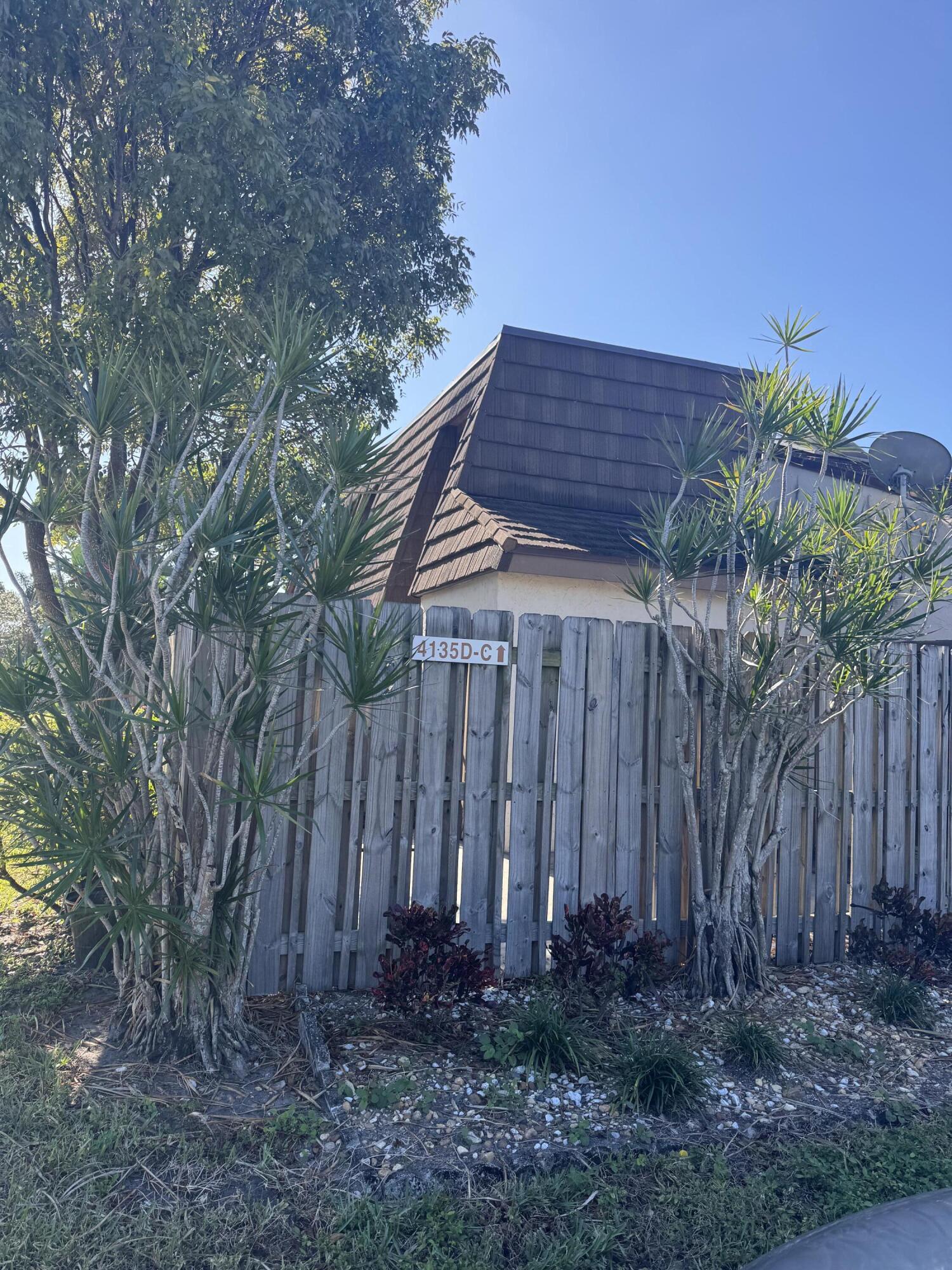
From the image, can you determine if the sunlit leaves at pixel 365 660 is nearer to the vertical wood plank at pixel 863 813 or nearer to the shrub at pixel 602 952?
the shrub at pixel 602 952

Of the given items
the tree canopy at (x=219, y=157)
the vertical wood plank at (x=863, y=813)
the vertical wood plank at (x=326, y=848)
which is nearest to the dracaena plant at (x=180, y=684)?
the vertical wood plank at (x=326, y=848)

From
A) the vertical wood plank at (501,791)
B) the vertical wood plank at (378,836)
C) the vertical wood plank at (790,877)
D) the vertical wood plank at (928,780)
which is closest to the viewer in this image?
the vertical wood plank at (378,836)

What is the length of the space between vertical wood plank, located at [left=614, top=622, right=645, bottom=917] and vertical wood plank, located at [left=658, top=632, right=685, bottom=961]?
14 cm

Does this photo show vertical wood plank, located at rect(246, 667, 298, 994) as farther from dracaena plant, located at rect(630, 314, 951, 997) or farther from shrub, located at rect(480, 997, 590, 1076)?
dracaena plant, located at rect(630, 314, 951, 997)

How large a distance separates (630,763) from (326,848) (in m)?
1.79

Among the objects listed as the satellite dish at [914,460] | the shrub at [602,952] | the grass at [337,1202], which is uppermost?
the satellite dish at [914,460]

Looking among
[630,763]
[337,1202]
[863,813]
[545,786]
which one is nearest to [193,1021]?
[337,1202]

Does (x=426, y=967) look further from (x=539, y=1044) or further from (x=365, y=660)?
(x=365, y=660)

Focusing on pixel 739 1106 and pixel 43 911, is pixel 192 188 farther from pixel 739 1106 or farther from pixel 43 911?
pixel 739 1106

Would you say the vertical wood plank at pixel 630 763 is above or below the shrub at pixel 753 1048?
above

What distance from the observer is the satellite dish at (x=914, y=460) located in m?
7.06

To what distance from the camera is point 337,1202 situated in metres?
2.77

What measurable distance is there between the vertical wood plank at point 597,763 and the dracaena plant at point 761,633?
0.37m

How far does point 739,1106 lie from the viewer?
3.55 m
